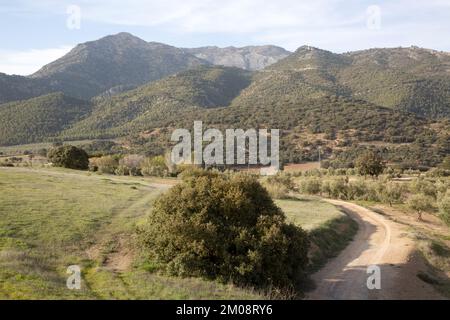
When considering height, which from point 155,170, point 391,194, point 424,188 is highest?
point 155,170

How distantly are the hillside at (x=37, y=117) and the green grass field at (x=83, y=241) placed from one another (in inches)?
3394

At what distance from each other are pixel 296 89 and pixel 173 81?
173ft

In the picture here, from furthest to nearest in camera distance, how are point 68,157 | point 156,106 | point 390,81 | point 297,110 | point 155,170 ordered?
point 156,106 < point 390,81 < point 297,110 < point 155,170 < point 68,157

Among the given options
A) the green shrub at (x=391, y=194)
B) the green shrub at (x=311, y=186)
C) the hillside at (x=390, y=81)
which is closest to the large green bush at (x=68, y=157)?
the green shrub at (x=311, y=186)

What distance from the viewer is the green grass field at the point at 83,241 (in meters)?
13.9

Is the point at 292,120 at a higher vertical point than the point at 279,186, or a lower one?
higher

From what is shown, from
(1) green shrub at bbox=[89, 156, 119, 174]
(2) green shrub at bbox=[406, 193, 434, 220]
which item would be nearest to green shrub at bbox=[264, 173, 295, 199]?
(2) green shrub at bbox=[406, 193, 434, 220]

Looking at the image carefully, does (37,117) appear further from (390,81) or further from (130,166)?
(390,81)

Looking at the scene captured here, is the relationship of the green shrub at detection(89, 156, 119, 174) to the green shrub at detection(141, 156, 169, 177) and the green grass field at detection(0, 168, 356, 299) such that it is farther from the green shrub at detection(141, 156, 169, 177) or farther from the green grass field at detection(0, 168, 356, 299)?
the green grass field at detection(0, 168, 356, 299)

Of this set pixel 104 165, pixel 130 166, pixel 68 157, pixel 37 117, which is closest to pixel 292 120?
pixel 130 166

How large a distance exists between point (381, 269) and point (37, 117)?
12563cm

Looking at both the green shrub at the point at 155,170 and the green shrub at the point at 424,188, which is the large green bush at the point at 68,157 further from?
the green shrub at the point at 424,188

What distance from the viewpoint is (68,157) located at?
→ 5697 centimetres
